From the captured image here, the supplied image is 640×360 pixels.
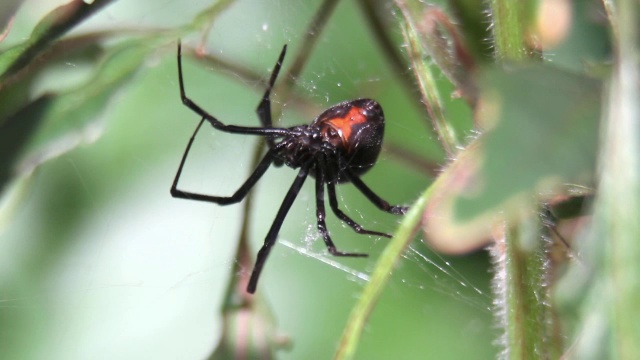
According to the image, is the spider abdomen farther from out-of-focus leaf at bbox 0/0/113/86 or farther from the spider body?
out-of-focus leaf at bbox 0/0/113/86

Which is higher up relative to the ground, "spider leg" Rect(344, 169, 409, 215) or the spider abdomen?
the spider abdomen

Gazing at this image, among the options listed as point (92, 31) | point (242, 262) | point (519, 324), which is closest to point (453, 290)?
point (242, 262)

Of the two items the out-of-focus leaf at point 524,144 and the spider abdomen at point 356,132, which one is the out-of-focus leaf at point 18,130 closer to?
the spider abdomen at point 356,132

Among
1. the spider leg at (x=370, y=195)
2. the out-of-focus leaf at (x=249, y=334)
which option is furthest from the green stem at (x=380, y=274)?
the spider leg at (x=370, y=195)

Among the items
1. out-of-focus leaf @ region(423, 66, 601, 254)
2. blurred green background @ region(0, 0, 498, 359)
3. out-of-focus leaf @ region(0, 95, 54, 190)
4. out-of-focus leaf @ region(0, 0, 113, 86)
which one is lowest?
blurred green background @ region(0, 0, 498, 359)

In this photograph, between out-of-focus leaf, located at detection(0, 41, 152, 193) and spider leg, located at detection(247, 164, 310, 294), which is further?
spider leg, located at detection(247, 164, 310, 294)

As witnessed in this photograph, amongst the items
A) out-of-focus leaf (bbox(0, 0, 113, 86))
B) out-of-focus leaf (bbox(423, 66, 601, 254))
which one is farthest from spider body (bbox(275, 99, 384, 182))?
out-of-focus leaf (bbox(423, 66, 601, 254))

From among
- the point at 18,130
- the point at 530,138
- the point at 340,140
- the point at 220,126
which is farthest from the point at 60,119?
the point at 530,138

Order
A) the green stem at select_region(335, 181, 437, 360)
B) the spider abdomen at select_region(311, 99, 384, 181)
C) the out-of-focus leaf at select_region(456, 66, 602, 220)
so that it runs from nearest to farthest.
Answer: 1. the out-of-focus leaf at select_region(456, 66, 602, 220)
2. the green stem at select_region(335, 181, 437, 360)
3. the spider abdomen at select_region(311, 99, 384, 181)

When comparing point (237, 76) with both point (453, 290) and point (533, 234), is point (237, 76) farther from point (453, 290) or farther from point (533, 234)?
point (533, 234)
